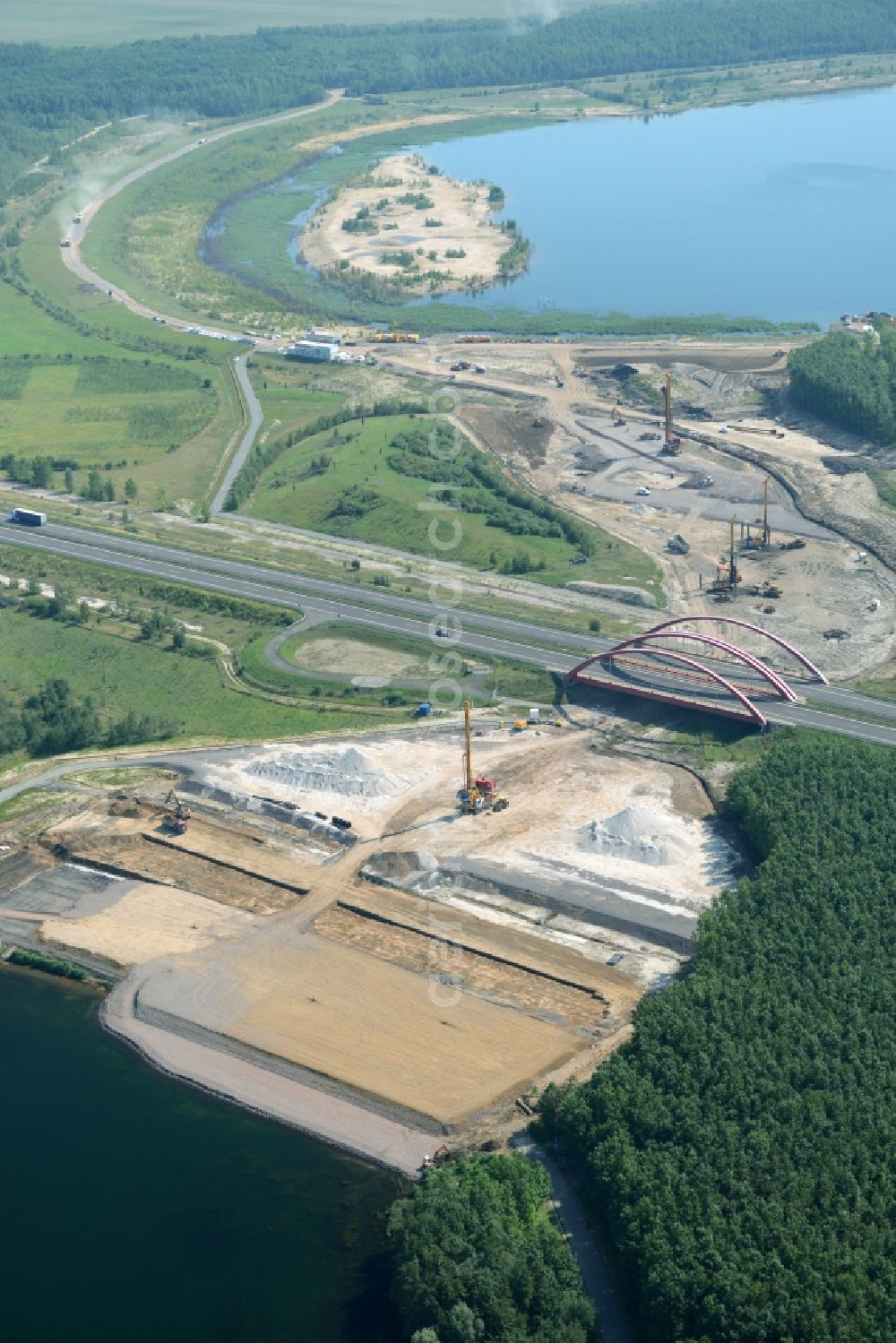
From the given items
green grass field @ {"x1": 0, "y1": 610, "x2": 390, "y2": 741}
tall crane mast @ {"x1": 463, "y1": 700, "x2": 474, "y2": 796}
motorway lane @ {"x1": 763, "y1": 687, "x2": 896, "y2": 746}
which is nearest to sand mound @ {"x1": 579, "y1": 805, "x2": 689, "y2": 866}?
tall crane mast @ {"x1": 463, "y1": 700, "x2": 474, "y2": 796}

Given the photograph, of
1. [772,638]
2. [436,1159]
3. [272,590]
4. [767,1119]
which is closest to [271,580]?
[272,590]

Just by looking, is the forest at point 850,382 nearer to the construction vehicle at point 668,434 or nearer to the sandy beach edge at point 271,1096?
the construction vehicle at point 668,434

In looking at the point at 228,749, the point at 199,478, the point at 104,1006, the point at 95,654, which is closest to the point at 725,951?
the point at 104,1006

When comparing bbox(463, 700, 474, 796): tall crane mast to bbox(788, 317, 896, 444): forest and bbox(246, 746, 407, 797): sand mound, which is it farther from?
bbox(788, 317, 896, 444): forest

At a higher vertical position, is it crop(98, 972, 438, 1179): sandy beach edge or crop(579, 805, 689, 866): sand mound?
crop(579, 805, 689, 866): sand mound

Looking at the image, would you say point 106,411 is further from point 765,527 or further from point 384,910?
point 384,910

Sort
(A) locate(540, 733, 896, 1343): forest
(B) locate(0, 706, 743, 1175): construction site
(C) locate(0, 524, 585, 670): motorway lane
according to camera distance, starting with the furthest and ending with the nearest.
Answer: (C) locate(0, 524, 585, 670): motorway lane < (B) locate(0, 706, 743, 1175): construction site < (A) locate(540, 733, 896, 1343): forest

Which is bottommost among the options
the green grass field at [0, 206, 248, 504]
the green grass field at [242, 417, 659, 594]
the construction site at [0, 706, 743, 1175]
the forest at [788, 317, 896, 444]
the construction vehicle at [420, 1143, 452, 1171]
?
the construction vehicle at [420, 1143, 452, 1171]

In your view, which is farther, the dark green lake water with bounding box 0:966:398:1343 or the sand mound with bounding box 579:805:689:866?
the sand mound with bounding box 579:805:689:866
